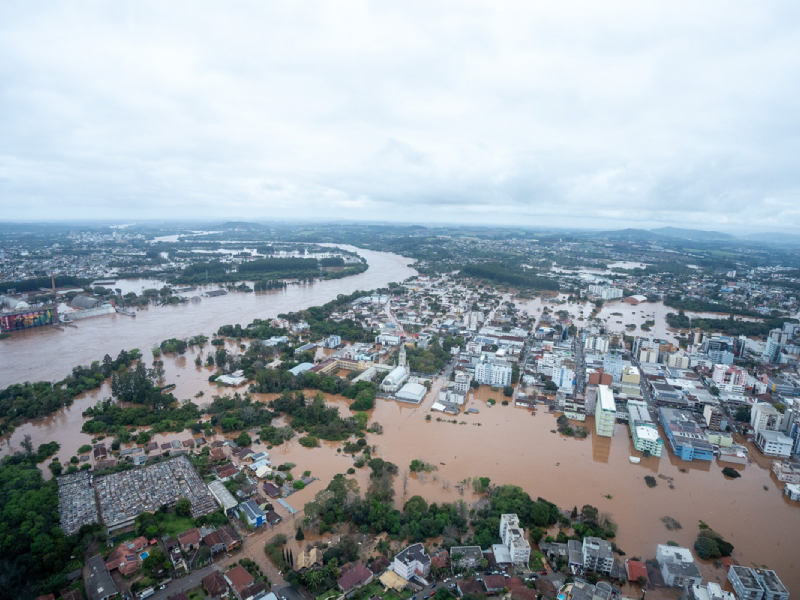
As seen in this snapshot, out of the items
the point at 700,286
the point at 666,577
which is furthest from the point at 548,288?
the point at 666,577

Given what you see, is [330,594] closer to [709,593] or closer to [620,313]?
[709,593]

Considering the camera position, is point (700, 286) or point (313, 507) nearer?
point (313, 507)

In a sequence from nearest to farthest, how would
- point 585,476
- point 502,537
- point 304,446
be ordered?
point 502,537, point 585,476, point 304,446

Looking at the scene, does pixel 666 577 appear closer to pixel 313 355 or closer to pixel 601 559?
pixel 601 559

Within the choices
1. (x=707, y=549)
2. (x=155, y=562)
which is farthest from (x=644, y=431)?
(x=155, y=562)

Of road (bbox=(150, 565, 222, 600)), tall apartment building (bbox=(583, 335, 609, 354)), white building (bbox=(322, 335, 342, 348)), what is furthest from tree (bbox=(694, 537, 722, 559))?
white building (bbox=(322, 335, 342, 348))

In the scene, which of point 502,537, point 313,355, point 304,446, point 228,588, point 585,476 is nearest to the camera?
point 228,588
